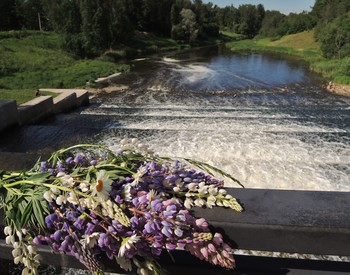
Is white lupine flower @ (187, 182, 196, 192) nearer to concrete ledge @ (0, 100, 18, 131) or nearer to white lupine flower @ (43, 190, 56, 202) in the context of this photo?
white lupine flower @ (43, 190, 56, 202)

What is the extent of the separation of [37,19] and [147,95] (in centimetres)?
4095

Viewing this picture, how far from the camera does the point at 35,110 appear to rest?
11602 mm

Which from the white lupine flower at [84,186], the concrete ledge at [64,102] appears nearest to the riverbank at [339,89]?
the concrete ledge at [64,102]

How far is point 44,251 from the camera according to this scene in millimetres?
1920

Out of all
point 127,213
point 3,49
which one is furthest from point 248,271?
→ point 3,49

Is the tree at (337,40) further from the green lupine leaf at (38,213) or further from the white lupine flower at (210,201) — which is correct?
the green lupine leaf at (38,213)

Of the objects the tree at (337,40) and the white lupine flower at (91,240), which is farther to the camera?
the tree at (337,40)

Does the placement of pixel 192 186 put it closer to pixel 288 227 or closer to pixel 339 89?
pixel 288 227

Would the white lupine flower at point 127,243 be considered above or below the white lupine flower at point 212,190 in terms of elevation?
below

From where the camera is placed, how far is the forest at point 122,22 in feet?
118

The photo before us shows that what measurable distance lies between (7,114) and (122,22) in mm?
36402

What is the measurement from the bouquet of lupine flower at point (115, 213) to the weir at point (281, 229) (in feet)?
0.39

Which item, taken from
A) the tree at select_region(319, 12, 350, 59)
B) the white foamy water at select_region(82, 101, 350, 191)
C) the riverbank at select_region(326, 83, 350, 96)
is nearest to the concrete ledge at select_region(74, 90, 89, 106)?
the white foamy water at select_region(82, 101, 350, 191)

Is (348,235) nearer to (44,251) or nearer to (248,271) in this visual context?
(248,271)
